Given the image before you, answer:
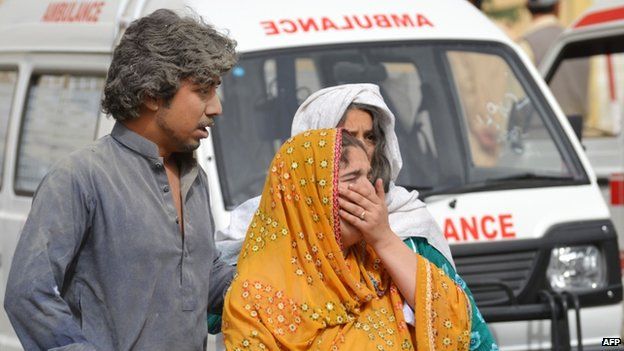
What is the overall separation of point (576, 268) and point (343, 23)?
1.34 meters

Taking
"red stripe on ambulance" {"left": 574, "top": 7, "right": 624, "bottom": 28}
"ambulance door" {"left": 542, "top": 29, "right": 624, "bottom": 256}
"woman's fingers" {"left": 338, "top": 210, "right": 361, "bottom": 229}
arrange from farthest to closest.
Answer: "ambulance door" {"left": 542, "top": 29, "right": 624, "bottom": 256} → "red stripe on ambulance" {"left": 574, "top": 7, "right": 624, "bottom": 28} → "woman's fingers" {"left": 338, "top": 210, "right": 361, "bottom": 229}

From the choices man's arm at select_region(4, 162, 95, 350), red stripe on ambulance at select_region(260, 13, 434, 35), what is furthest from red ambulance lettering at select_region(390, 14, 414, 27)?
man's arm at select_region(4, 162, 95, 350)

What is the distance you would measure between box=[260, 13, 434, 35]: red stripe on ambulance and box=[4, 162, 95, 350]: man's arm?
2.69 meters

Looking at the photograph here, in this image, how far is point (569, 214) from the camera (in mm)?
5422

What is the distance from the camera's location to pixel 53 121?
616 centimetres

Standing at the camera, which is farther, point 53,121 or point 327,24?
point 53,121

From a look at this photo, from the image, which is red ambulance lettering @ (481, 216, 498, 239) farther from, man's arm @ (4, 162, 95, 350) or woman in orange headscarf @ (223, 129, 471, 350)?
man's arm @ (4, 162, 95, 350)

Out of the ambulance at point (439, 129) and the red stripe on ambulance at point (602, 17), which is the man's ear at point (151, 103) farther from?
the red stripe on ambulance at point (602, 17)

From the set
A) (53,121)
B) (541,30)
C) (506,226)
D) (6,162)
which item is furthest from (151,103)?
(541,30)

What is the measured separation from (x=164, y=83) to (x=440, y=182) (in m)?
2.58

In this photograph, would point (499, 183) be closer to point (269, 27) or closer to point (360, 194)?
point (269, 27)

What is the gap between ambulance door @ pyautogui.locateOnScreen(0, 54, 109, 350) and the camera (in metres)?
5.90

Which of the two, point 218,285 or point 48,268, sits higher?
point 48,268

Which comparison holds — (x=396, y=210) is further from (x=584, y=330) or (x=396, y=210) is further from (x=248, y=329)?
(x=584, y=330)
